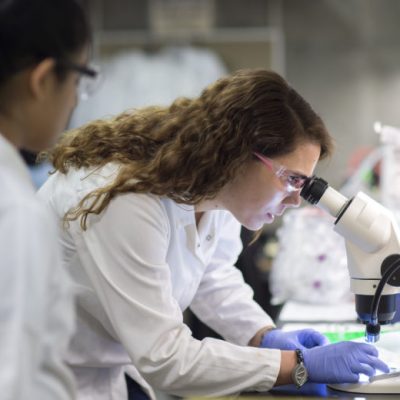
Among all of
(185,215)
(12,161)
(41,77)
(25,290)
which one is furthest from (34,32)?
(185,215)

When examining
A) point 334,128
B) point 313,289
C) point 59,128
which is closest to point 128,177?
point 59,128

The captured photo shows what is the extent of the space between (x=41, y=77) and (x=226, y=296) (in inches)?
41.0

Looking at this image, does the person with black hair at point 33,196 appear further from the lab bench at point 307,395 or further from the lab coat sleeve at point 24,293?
the lab bench at point 307,395

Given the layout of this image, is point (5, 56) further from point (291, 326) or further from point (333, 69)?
point (333, 69)

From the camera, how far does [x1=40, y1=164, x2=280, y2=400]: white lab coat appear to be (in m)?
1.44

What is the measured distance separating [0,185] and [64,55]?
248 mm

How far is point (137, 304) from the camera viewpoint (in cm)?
144

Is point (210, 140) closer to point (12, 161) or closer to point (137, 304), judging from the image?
point (137, 304)

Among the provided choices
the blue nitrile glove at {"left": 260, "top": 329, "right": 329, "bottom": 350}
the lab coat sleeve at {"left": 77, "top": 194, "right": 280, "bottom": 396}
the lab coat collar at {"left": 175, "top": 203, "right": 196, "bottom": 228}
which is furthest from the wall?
the lab coat sleeve at {"left": 77, "top": 194, "right": 280, "bottom": 396}

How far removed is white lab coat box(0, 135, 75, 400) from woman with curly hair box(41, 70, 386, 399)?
43 centimetres

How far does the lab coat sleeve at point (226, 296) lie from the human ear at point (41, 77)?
0.88 metres

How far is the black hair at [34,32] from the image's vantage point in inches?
42.2

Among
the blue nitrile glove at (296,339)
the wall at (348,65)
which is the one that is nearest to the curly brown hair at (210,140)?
the blue nitrile glove at (296,339)

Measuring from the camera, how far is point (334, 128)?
15.9 feet
